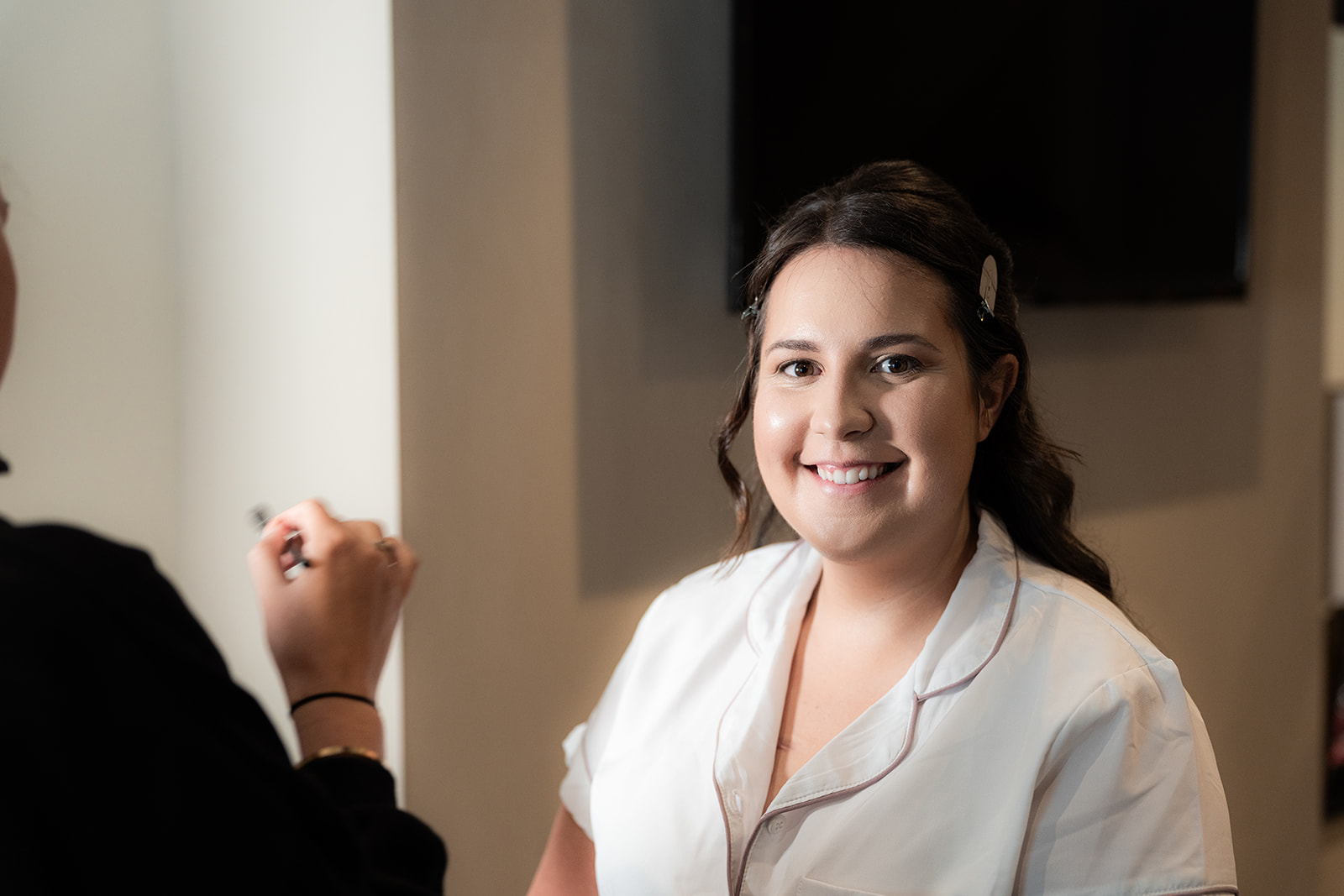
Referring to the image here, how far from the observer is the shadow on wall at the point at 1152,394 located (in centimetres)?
252

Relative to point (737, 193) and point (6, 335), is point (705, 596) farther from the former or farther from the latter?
point (6, 335)

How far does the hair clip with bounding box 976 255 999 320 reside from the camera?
1.27m

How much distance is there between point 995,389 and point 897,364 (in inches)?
6.3

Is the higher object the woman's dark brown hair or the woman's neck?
the woman's dark brown hair

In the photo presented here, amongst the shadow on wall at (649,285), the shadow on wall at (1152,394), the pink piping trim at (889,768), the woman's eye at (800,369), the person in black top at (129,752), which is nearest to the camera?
the person in black top at (129,752)

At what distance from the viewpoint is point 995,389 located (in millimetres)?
1333

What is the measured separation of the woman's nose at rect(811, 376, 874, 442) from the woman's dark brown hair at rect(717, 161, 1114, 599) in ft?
0.46

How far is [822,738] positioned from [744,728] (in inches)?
3.4

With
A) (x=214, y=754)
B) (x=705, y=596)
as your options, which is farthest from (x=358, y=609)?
(x=705, y=596)

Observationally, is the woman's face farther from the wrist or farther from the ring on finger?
the wrist

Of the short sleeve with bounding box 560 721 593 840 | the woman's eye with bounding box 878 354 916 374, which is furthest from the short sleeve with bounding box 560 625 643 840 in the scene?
the woman's eye with bounding box 878 354 916 374

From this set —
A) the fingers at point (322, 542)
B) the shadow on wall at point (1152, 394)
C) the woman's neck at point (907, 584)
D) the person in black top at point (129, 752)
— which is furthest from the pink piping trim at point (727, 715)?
the shadow on wall at point (1152, 394)

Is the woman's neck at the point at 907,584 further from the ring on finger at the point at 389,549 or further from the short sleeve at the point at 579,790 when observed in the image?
the ring on finger at the point at 389,549

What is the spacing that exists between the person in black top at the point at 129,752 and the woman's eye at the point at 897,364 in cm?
78
